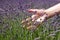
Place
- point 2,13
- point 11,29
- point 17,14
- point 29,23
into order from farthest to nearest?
1. point 17,14
2. point 2,13
3. point 11,29
4. point 29,23

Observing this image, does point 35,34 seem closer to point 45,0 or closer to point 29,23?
point 29,23

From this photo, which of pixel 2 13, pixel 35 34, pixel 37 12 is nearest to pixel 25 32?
pixel 35 34

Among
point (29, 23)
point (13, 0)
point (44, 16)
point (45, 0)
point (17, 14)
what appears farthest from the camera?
point (45, 0)

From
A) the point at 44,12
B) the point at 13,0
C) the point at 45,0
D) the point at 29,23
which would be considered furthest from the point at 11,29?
the point at 45,0

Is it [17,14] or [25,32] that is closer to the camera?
[25,32]

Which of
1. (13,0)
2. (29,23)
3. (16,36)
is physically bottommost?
(16,36)

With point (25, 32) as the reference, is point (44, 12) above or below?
above

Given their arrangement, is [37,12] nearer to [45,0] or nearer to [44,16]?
[44,16]

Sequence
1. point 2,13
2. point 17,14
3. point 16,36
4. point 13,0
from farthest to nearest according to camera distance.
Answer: point 13,0 < point 17,14 < point 2,13 < point 16,36

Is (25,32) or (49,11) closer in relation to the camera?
(49,11)
